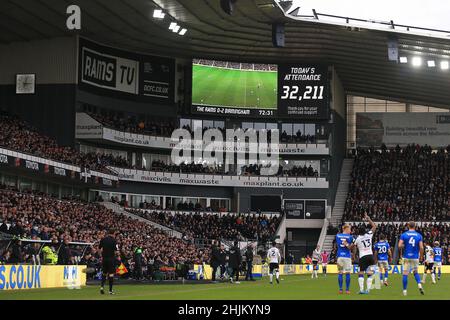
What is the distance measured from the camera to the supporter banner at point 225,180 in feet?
251

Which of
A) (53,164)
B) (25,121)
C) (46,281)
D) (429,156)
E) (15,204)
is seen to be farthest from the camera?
(429,156)

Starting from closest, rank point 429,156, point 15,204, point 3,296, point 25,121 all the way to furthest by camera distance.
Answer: point 3,296, point 15,204, point 25,121, point 429,156

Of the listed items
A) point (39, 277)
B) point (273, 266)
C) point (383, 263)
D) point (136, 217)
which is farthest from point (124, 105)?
point (383, 263)

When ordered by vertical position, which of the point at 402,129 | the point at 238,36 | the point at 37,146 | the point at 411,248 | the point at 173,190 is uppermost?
the point at 238,36

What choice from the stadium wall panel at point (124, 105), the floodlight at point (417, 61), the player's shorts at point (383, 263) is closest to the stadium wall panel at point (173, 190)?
the stadium wall panel at point (124, 105)

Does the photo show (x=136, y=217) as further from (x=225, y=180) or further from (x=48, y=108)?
(x=225, y=180)

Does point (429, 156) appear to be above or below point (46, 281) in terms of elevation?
above

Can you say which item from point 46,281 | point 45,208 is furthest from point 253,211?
point 46,281

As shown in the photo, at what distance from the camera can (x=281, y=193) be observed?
8094 cm

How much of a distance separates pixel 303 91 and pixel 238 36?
11.2 metres

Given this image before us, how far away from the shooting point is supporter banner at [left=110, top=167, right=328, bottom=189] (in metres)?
76.6

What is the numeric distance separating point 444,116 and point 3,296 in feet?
234

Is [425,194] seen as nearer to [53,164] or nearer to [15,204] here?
[53,164]

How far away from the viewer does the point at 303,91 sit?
80.2 metres
